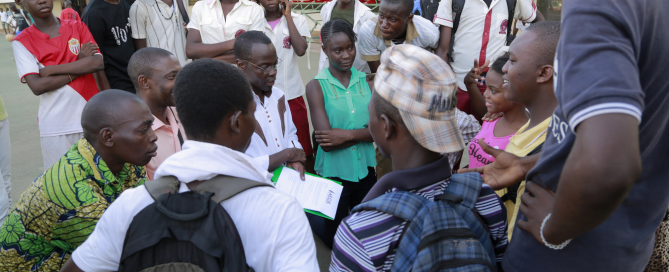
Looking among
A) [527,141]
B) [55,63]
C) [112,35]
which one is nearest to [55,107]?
[55,63]

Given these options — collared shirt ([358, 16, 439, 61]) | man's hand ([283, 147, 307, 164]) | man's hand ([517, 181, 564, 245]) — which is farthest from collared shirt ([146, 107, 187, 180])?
collared shirt ([358, 16, 439, 61])

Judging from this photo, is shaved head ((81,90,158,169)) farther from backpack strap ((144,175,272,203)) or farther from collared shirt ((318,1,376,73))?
collared shirt ((318,1,376,73))

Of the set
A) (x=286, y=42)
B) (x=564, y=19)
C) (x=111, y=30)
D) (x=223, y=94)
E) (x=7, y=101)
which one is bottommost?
(x=7, y=101)

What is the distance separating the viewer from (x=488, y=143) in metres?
2.23

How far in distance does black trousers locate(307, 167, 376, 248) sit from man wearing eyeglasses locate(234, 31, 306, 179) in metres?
0.56

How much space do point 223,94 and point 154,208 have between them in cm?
39

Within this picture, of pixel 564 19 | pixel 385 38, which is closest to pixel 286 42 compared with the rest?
pixel 385 38

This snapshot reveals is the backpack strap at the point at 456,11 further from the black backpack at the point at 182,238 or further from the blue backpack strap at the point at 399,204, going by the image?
the black backpack at the point at 182,238

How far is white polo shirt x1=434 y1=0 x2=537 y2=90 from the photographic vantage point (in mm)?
3809

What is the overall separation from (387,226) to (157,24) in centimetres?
367

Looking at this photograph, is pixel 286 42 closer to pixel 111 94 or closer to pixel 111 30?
pixel 111 30

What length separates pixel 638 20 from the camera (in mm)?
825

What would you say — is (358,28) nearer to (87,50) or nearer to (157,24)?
(157,24)

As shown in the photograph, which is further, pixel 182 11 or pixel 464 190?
pixel 182 11
